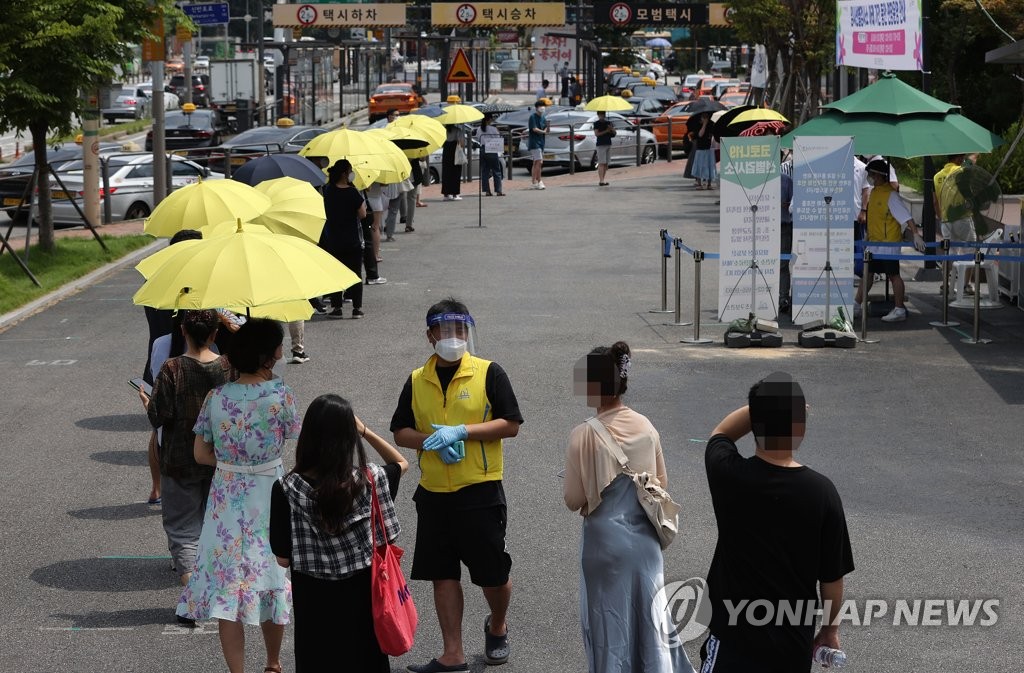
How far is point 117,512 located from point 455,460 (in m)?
3.87

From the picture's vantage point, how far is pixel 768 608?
176 inches

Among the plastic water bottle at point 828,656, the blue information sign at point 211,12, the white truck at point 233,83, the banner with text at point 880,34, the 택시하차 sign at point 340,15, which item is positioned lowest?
the plastic water bottle at point 828,656

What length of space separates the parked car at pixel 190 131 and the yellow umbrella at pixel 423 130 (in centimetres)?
1720

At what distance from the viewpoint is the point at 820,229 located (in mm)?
14328

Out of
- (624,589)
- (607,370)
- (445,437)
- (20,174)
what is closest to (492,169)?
(20,174)

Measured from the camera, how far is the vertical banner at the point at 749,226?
14219 mm

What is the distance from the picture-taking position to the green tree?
1830 centimetres

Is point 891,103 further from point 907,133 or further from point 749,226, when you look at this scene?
point 749,226

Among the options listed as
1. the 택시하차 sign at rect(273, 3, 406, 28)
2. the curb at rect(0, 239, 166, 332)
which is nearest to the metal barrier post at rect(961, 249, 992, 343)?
the curb at rect(0, 239, 166, 332)

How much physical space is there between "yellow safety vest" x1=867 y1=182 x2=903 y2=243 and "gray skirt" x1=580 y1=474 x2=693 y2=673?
10.7m

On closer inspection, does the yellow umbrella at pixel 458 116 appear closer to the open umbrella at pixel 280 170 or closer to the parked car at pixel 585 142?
the parked car at pixel 585 142

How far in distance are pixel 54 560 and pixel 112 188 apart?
1932 centimetres

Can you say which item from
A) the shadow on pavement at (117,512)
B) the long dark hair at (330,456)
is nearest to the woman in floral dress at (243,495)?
the long dark hair at (330,456)

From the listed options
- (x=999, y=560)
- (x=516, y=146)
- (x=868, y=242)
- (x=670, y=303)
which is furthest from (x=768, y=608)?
(x=516, y=146)
